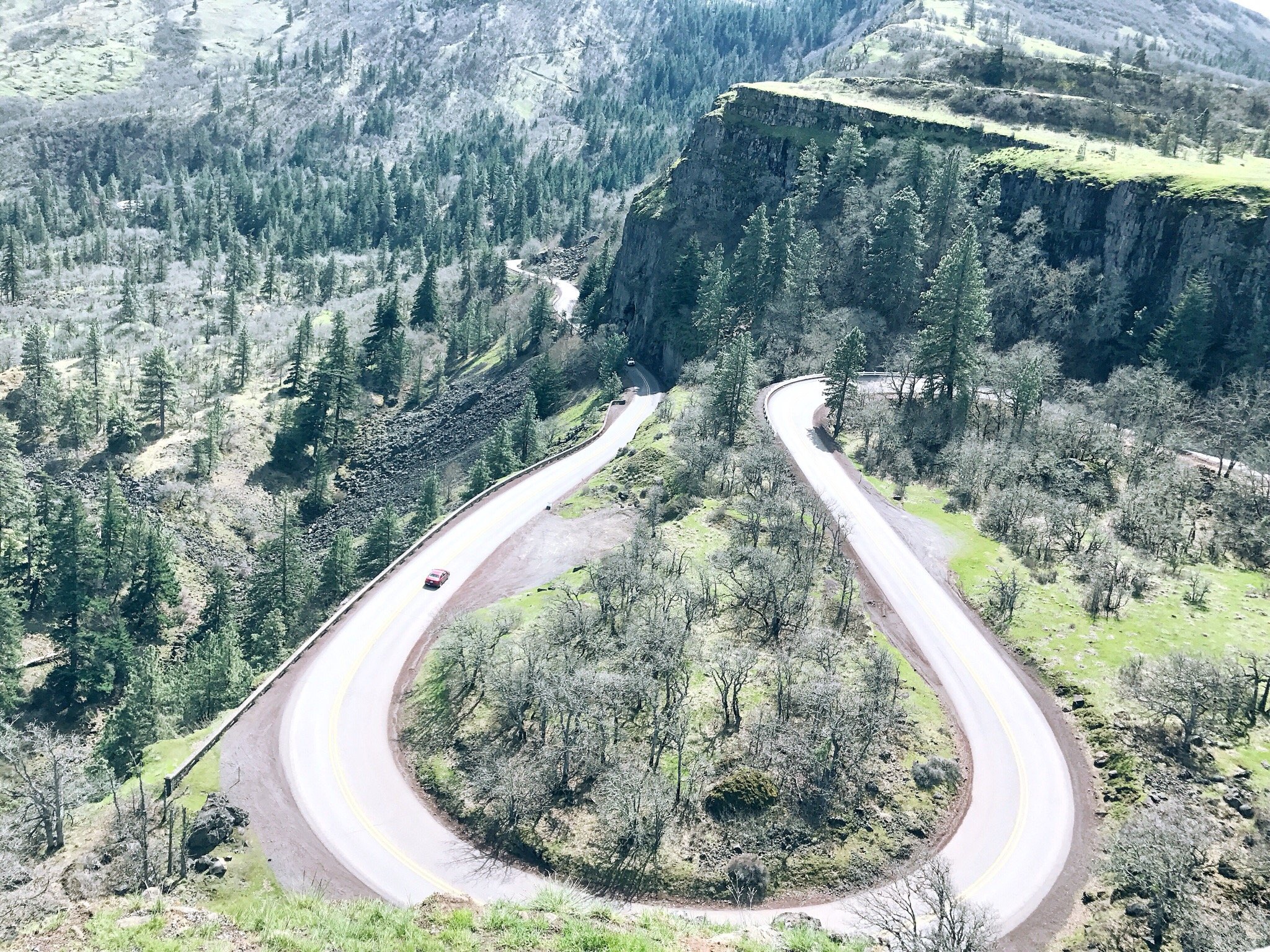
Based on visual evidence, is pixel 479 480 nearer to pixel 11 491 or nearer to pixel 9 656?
pixel 9 656

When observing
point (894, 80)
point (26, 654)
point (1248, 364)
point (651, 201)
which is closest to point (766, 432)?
point (1248, 364)

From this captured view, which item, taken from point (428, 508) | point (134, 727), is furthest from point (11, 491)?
point (134, 727)

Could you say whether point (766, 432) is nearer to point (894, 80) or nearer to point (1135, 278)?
point (1135, 278)

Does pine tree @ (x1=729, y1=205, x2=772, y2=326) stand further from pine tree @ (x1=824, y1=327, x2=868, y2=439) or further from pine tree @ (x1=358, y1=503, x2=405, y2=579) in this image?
pine tree @ (x1=358, y1=503, x2=405, y2=579)

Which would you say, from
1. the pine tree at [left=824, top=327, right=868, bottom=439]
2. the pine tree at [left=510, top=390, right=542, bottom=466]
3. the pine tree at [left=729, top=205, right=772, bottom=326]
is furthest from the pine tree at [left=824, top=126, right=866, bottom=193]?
the pine tree at [left=510, top=390, right=542, bottom=466]

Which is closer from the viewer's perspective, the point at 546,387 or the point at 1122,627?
the point at 1122,627
